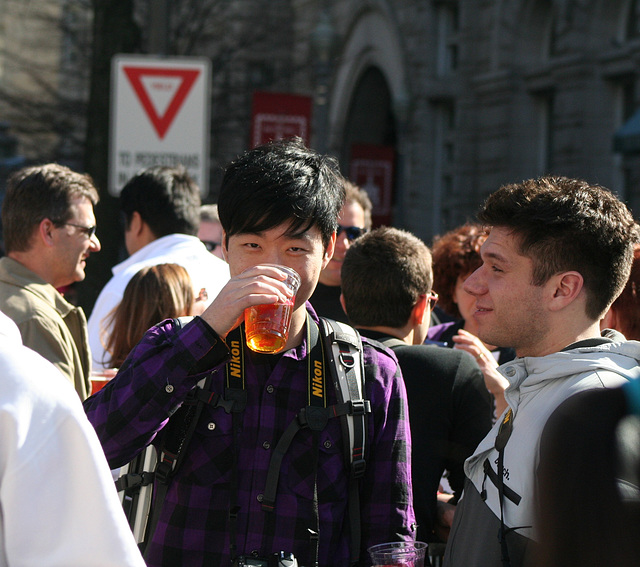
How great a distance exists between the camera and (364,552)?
243 cm

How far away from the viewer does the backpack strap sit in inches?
95.7

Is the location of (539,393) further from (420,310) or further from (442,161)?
(442,161)

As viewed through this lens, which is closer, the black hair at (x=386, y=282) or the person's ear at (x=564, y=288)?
the person's ear at (x=564, y=288)

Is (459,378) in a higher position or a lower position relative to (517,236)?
lower

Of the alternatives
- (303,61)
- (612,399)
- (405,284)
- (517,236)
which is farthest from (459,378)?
(303,61)

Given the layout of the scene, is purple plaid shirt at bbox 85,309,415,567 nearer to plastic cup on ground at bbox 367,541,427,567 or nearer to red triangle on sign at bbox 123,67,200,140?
plastic cup on ground at bbox 367,541,427,567

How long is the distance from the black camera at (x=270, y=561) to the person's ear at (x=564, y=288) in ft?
2.95

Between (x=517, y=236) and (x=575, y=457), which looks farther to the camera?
(x=517, y=236)

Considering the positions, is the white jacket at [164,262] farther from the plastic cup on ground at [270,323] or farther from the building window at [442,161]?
the building window at [442,161]

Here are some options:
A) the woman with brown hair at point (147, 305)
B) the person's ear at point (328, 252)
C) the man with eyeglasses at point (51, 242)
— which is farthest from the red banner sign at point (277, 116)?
the person's ear at point (328, 252)

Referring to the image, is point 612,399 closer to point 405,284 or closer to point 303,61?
point 405,284

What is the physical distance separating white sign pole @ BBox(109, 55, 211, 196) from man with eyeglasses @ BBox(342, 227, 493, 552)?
12.5 ft

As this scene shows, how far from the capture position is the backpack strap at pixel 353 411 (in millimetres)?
2430

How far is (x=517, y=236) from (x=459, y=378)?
3.42 feet
